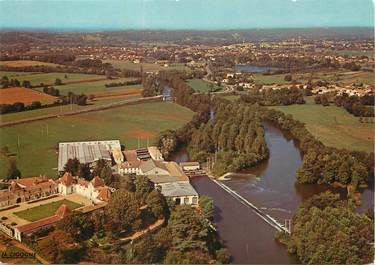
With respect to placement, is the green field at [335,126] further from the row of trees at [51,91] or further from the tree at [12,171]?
the tree at [12,171]

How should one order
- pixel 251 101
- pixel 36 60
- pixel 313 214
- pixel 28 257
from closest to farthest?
pixel 28 257
pixel 313 214
pixel 36 60
pixel 251 101

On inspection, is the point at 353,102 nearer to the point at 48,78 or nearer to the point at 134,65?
the point at 134,65

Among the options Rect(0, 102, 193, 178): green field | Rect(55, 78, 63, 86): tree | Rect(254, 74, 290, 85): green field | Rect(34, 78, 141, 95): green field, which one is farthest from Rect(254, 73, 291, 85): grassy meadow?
Rect(55, 78, 63, 86): tree

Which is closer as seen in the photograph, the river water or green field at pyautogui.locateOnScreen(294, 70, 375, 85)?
the river water

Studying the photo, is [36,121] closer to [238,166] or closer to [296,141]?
[238,166]

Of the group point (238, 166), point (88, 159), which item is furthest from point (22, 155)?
point (238, 166)

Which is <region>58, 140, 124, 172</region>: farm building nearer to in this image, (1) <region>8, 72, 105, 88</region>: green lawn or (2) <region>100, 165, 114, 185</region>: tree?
(2) <region>100, 165, 114, 185</region>: tree

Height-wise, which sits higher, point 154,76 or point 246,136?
point 154,76

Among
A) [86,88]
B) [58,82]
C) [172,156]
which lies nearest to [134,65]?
[86,88]
